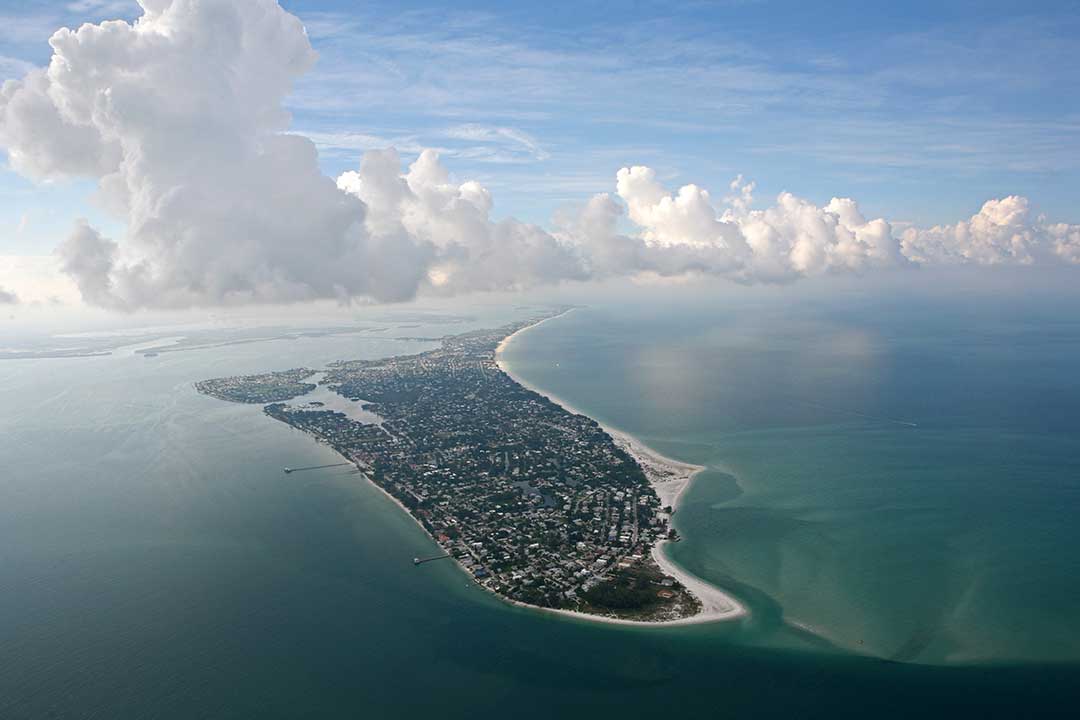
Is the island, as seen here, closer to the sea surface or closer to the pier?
the pier

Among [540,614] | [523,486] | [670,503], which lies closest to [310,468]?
[523,486]

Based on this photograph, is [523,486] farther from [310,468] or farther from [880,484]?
[880,484]

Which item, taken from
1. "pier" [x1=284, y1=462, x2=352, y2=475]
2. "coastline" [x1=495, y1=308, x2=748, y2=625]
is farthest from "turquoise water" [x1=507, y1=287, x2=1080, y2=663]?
"pier" [x1=284, y1=462, x2=352, y2=475]

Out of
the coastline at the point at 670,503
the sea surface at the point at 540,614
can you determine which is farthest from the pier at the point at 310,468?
the coastline at the point at 670,503

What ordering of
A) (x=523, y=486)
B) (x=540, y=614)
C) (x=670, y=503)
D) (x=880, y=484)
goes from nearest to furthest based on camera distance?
(x=540, y=614) < (x=670, y=503) < (x=880, y=484) < (x=523, y=486)

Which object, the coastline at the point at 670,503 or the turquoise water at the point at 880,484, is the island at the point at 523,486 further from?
the turquoise water at the point at 880,484
